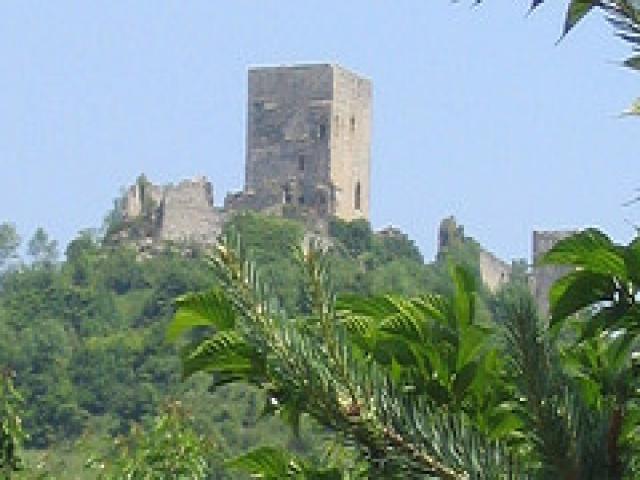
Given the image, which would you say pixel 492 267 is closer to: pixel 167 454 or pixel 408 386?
pixel 167 454

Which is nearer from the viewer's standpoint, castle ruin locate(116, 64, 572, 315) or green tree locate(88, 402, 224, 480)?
green tree locate(88, 402, 224, 480)

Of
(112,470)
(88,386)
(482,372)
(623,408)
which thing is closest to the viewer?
(623,408)

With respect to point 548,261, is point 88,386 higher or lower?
lower

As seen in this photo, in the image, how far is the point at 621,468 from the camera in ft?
8.17

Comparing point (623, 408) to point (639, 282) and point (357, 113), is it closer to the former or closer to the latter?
point (639, 282)

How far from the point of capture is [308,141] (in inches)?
2965

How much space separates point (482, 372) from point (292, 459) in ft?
0.82

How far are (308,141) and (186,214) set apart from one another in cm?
477

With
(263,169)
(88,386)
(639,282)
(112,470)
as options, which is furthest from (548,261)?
(263,169)

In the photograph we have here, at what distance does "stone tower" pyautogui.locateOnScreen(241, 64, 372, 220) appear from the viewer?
7456cm

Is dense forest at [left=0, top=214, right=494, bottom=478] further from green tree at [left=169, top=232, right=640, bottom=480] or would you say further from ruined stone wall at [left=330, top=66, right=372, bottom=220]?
green tree at [left=169, top=232, right=640, bottom=480]

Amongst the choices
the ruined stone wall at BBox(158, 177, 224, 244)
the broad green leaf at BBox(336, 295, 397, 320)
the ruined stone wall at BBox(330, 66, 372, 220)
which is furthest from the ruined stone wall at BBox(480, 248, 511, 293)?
the broad green leaf at BBox(336, 295, 397, 320)

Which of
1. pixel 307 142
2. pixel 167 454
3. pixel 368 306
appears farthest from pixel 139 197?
pixel 368 306

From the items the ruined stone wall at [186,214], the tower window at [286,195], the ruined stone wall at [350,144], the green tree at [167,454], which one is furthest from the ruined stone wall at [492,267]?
the green tree at [167,454]
